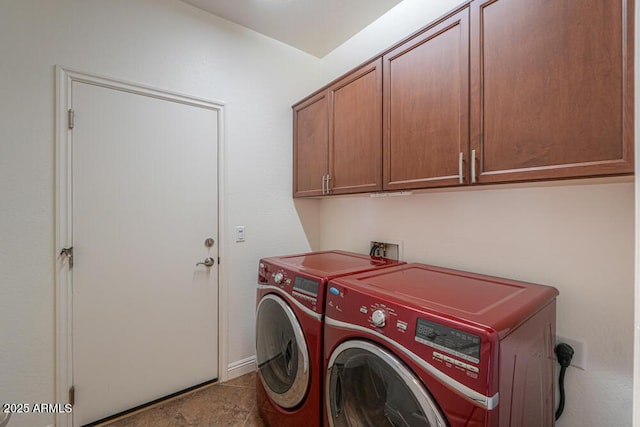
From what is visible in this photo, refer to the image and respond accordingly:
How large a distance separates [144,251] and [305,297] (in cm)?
118

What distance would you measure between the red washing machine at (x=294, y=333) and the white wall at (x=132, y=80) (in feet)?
1.81

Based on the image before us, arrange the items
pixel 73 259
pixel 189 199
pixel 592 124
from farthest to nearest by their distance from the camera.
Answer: pixel 189 199, pixel 73 259, pixel 592 124

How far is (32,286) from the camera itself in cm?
149

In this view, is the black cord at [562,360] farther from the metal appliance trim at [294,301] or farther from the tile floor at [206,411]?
the tile floor at [206,411]

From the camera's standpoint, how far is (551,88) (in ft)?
3.18

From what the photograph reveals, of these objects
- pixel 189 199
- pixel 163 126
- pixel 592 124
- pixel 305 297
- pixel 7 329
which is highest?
pixel 163 126

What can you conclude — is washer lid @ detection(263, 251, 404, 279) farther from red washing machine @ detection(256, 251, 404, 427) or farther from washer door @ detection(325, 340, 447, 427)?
washer door @ detection(325, 340, 447, 427)

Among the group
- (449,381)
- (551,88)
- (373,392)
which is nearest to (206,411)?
(373,392)

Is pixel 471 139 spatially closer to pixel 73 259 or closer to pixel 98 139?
pixel 98 139

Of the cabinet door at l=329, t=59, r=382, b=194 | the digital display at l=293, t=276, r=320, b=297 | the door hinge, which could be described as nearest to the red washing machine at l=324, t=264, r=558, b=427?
the digital display at l=293, t=276, r=320, b=297

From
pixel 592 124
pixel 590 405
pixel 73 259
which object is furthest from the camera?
pixel 73 259

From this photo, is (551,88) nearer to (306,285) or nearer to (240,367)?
(306,285)

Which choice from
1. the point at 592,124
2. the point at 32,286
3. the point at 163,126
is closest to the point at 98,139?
the point at 163,126

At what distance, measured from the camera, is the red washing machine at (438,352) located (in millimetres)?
A: 754
